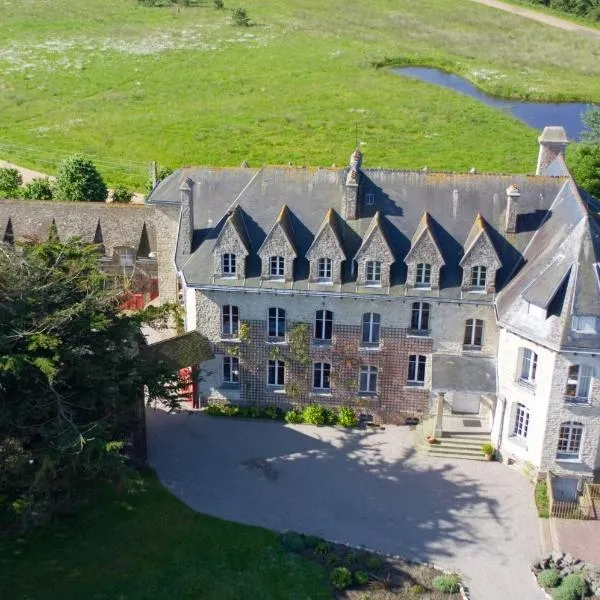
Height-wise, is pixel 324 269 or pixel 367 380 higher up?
pixel 324 269

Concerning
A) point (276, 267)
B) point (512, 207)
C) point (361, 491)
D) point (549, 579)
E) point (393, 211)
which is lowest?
point (549, 579)

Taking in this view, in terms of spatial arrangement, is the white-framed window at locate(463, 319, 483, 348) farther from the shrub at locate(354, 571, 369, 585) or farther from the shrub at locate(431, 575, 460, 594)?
the shrub at locate(354, 571, 369, 585)

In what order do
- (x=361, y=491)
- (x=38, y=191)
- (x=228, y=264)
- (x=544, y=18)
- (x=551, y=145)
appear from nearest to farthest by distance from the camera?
(x=361, y=491) < (x=228, y=264) < (x=551, y=145) < (x=38, y=191) < (x=544, y=18)

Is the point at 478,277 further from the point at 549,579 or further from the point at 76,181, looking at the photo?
the point at 76,181

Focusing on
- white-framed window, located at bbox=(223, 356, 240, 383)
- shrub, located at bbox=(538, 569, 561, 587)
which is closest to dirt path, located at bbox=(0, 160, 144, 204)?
white-framed window, located at bbox=(223, 356, 240, 383)

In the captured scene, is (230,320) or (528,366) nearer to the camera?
(528,366)

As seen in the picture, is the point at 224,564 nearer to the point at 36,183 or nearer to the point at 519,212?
the point at 519,212

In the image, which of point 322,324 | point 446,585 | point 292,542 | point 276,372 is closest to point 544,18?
point 322,324

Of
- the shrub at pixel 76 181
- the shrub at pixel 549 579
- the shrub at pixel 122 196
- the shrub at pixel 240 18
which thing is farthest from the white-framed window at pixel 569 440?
the shrub at pixel 240 18

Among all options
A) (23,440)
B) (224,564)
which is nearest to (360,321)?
(224,564)
